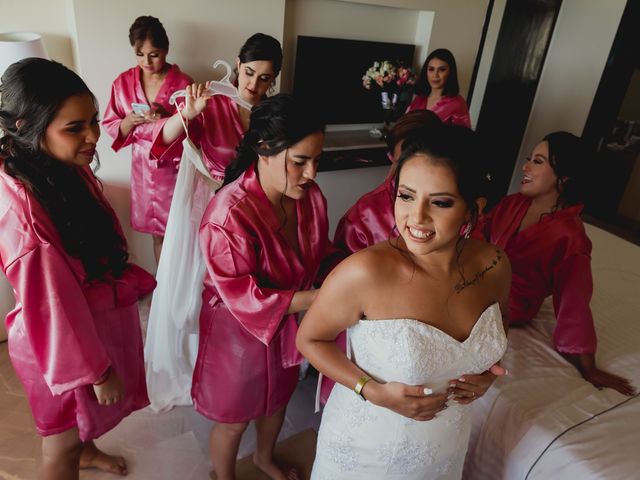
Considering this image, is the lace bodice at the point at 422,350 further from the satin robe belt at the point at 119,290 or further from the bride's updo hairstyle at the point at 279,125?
the satin robe belt at the point at 119,290

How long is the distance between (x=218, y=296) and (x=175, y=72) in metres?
1.43

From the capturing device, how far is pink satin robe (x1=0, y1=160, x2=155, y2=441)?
3.35 feet

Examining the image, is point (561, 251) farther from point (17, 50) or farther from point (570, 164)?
point (17, 50)

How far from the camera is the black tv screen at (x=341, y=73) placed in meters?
3.03

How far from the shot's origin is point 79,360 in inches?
43.3

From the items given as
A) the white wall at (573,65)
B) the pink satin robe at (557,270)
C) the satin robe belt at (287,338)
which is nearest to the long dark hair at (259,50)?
the satin robe belt at (287,338)

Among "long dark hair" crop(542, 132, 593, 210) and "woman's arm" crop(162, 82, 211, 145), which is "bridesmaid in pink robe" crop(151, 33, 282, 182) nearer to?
"woman's arm" crop(162, 82, 211, 145)

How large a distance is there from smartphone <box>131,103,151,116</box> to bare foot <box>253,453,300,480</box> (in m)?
1.57

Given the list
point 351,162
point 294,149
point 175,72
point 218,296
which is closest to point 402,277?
point 294,149

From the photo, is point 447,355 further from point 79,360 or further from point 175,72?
point 175,72

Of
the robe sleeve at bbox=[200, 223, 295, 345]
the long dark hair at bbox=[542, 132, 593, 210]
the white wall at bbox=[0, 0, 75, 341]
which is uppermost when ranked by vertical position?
the white wall at bbox=[0, 0, 75, 341]

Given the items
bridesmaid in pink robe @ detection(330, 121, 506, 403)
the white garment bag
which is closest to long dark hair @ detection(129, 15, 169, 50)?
the white garment bag

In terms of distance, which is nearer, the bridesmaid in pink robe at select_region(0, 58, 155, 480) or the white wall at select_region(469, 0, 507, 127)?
the bridesmaid in pink robe at select_region(0, 58, 155, 480)

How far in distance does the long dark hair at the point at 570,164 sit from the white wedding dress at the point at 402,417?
2.50 feet
